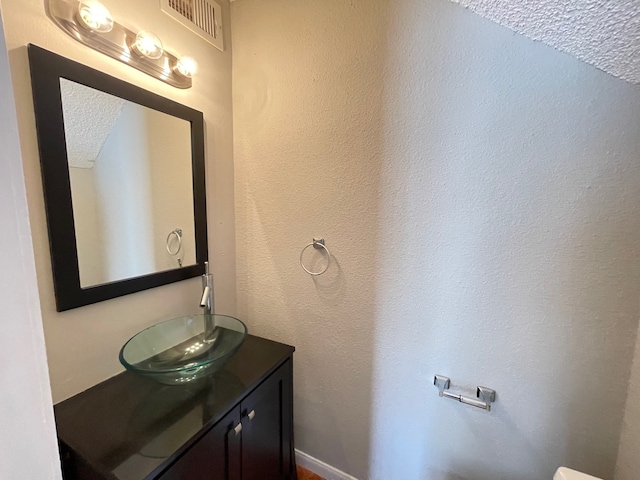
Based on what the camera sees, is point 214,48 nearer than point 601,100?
No

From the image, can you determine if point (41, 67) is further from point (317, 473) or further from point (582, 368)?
point (317, 473)

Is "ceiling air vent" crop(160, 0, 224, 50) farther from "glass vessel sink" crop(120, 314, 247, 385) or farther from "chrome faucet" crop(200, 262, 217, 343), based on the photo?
"glass vessel sink" crop(120, 314, 247, 385)

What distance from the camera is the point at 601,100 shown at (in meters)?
0.87

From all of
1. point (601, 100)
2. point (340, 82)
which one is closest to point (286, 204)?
point (340, 82)

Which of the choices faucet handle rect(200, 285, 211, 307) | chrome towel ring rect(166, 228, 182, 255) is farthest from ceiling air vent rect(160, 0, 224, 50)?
faucet handle rect(200, 285, 211, 307)

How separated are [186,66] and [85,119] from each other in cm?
45

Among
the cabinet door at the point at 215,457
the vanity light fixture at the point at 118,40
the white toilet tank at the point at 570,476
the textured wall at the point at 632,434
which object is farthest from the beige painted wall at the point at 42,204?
the textured wall at the point at 632,434

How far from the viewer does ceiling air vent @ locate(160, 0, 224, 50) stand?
115cm

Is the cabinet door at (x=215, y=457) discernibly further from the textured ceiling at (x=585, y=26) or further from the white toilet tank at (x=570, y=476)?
the textured ceiling at (x=585, y=26)

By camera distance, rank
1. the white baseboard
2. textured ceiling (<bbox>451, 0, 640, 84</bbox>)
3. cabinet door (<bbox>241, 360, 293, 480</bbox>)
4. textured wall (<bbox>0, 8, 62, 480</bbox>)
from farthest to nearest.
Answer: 1. the white baseboard
2. cabinet door (<bbox>241, 360, 293, 480</bbox>)
3. textured ceiling (<bbox>451, 0, 640, 84</bbox>)
4. textured wall (<bbox>0, 8, 62, 480</bbox>)

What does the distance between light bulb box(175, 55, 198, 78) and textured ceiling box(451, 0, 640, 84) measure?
1.05 meters

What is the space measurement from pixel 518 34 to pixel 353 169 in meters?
0.69

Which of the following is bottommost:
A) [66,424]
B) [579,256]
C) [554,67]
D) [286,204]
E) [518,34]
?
[66,424]

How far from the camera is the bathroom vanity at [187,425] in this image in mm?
776
